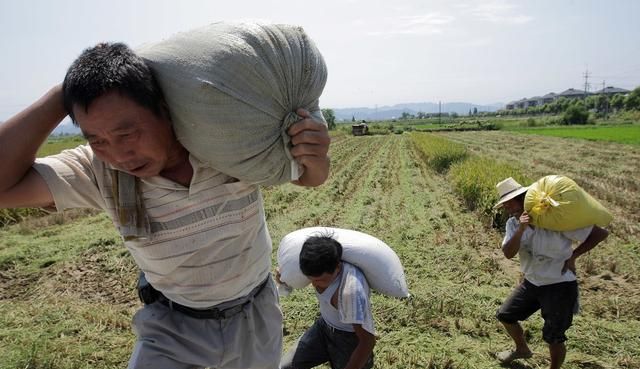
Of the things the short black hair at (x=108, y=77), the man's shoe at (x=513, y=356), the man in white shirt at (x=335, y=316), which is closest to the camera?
the short black hair at (x=108, y=77)

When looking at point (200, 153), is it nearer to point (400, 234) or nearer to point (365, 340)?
point (365, 340)

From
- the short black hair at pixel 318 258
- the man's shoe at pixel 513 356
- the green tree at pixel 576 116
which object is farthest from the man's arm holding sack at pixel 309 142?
the green tree at pixel 576 116

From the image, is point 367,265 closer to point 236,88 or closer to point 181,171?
point 181,171

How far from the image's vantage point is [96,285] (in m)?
5.39

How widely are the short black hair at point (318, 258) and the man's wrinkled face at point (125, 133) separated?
134 centimetres

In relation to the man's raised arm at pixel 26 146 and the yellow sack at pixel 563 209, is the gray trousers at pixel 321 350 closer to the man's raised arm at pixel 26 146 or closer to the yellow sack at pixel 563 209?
the yellow sack at pixel 563 209

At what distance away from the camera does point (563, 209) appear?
3062 millimetres

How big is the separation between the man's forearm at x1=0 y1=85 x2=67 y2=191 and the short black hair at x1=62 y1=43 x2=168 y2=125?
83 millimetres

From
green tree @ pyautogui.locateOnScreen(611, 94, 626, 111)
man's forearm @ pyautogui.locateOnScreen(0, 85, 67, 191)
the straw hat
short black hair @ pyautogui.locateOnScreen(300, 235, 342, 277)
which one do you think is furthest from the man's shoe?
green tree @ pyautogui.locateOnScreen(611, 94, 626, 111)

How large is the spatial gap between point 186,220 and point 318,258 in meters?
1.18

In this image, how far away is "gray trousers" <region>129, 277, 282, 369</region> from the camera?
147 cm

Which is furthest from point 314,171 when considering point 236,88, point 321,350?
point 321,350

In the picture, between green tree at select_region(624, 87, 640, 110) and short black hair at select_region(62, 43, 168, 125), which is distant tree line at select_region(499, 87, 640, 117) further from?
short black hair at select_region(62, 43, 168, 125)

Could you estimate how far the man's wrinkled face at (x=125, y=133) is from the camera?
1126 millimetres
